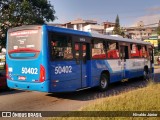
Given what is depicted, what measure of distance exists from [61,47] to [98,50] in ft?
9.84

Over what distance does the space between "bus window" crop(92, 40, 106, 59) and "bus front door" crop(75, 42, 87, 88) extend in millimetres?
744

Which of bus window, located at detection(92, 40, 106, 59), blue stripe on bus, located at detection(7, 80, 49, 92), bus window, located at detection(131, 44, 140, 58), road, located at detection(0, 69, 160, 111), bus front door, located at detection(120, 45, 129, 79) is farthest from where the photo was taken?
bus window, located at detection(131, 44, 140, 58)

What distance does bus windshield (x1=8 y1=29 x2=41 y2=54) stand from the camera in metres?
10.1

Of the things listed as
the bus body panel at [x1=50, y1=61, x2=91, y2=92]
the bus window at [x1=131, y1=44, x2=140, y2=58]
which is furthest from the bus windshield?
the bus window at [x1=131, y1=44, x2=140, y2=58]

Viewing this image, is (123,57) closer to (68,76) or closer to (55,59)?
(68,76)

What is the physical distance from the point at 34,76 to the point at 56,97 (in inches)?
72.0

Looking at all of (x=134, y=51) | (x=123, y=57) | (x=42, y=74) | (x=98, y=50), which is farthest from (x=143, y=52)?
(x=42, y=74)

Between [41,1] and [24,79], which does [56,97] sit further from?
[41,1]

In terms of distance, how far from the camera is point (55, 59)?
10070 millimetres

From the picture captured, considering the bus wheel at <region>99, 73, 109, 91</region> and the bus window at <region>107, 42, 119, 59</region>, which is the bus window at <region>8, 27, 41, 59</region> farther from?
the bus window at <region>107, 42, 119, 59</region>

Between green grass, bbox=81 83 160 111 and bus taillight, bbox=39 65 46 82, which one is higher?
bus taillight, bbox=39 65 46 82

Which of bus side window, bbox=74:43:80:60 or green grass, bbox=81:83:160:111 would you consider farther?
bus side window, bbox=74:43:80:60

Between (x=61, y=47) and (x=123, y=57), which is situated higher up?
(x=61, y=47)

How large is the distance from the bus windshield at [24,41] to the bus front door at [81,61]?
193 cm
